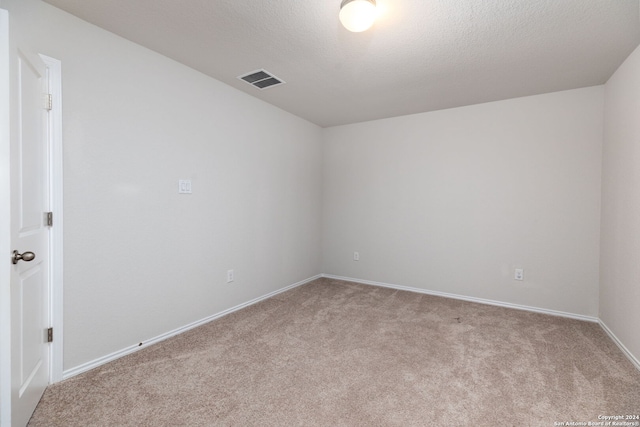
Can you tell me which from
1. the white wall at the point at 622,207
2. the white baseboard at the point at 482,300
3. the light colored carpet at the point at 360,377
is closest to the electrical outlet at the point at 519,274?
the white baseboard at the point at 482,300

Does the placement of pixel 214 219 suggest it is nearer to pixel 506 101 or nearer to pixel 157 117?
pixel 157 117

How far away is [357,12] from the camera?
1.62 metres

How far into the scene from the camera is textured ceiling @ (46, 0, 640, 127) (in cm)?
Answer: 177

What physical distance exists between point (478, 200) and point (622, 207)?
1.24 metres

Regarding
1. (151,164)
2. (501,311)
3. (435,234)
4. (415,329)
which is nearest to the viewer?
(151,164)

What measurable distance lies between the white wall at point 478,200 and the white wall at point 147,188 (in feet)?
4.58

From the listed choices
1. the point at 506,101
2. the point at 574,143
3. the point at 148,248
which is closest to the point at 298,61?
the point at 148,248

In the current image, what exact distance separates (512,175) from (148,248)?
3807 mm

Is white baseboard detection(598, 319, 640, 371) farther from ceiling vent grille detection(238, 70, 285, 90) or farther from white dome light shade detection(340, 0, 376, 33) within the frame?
ceiling vent grille detection(238, 70, 285, 90)

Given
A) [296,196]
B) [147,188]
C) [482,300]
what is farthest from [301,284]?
[147,188]

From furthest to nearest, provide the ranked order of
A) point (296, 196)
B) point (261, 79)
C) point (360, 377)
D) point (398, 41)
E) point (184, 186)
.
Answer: point (296, 196)
point (261, 79)
point (184, 186)
point (398, 41)
point (360, 377)

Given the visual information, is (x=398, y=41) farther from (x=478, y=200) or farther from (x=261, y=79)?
(x=478, y=200)

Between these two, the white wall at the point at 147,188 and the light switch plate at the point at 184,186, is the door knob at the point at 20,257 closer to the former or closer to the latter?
the white wall at the point at 147,188

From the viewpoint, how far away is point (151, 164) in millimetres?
2312
